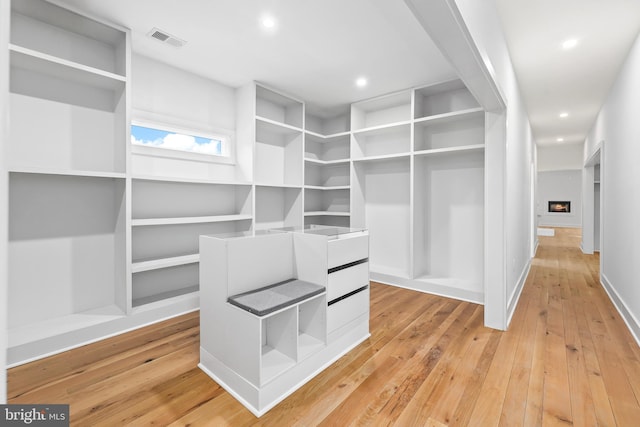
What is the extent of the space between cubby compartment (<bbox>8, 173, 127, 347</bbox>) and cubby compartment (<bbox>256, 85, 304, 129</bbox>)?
215 cm

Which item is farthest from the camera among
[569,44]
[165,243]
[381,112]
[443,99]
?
[381,112]

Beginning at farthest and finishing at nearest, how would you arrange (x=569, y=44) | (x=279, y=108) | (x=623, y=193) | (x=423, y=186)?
1. (x=279, y=108)
2. (x=423, y=186)
3. (x=623, y=193)
4. (x=569, y=44)

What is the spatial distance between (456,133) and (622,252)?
2184mm

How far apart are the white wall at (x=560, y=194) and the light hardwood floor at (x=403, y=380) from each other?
1185 centimetres

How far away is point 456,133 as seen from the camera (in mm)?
3881

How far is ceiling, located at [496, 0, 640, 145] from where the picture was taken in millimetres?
2465

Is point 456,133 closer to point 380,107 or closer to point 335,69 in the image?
point 380,107

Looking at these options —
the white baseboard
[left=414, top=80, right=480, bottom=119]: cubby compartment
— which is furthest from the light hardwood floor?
[left=414, top=80, right=480, bottom=119]: cubby compartment

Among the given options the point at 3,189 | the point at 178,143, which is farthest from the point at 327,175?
the point at 3,189

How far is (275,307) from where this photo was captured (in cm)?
172

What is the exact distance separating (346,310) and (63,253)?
247 centimetres

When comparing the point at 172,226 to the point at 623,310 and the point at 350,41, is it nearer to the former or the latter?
the point at 350,41

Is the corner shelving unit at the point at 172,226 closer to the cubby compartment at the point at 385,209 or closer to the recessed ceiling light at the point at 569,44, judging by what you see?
the cubby compartment at the point at 385,209

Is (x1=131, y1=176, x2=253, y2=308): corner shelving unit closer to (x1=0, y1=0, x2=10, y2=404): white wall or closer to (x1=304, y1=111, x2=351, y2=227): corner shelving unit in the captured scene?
(x1=304, y1=111, x2=351, y2=227): corner shelving unit
